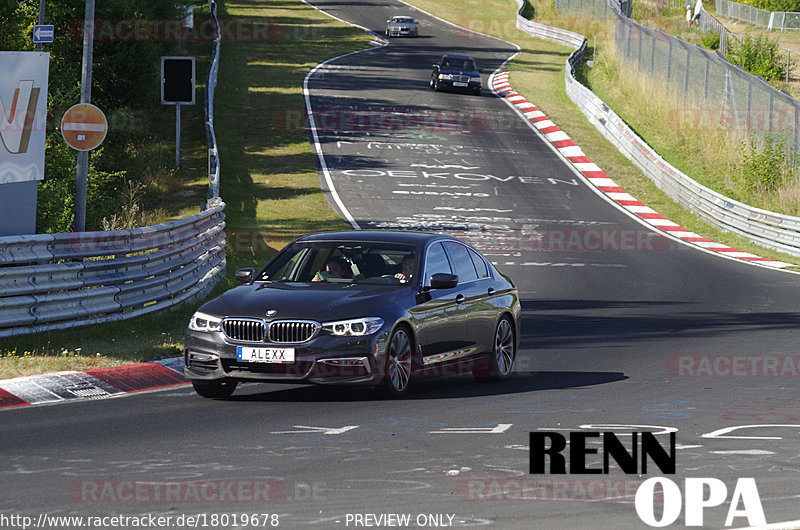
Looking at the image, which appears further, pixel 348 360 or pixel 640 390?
pixel 640 390

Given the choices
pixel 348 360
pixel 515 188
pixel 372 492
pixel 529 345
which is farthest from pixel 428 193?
pixel 372 492

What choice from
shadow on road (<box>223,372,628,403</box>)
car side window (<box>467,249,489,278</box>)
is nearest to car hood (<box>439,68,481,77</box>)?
car side window (<box>467,249,489,278</box>)

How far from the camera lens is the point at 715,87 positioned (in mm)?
38188

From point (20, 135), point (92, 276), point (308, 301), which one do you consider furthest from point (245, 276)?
point (20, 135)

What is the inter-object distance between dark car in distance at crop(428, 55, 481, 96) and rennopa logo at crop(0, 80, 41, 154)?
35974 mm

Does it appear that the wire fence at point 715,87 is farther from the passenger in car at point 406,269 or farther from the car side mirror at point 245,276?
the car side mirror at point 245,276

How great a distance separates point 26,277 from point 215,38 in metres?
46.4

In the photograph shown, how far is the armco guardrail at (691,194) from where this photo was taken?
28938 mm

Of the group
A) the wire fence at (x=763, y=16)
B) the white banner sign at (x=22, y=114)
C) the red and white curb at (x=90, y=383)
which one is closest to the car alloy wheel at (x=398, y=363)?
the red and white curb at (x=90, y=383)

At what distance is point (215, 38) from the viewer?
57.8 meters

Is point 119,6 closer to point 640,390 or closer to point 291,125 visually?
point 291,125

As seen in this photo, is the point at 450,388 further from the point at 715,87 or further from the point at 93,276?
the point at 715,87

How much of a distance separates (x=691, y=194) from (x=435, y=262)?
75.0 ft

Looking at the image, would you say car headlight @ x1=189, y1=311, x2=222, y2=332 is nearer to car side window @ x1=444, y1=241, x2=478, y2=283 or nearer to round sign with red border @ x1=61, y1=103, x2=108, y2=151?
car side window @ x1=444, y1=241, x2=478, y2=283
